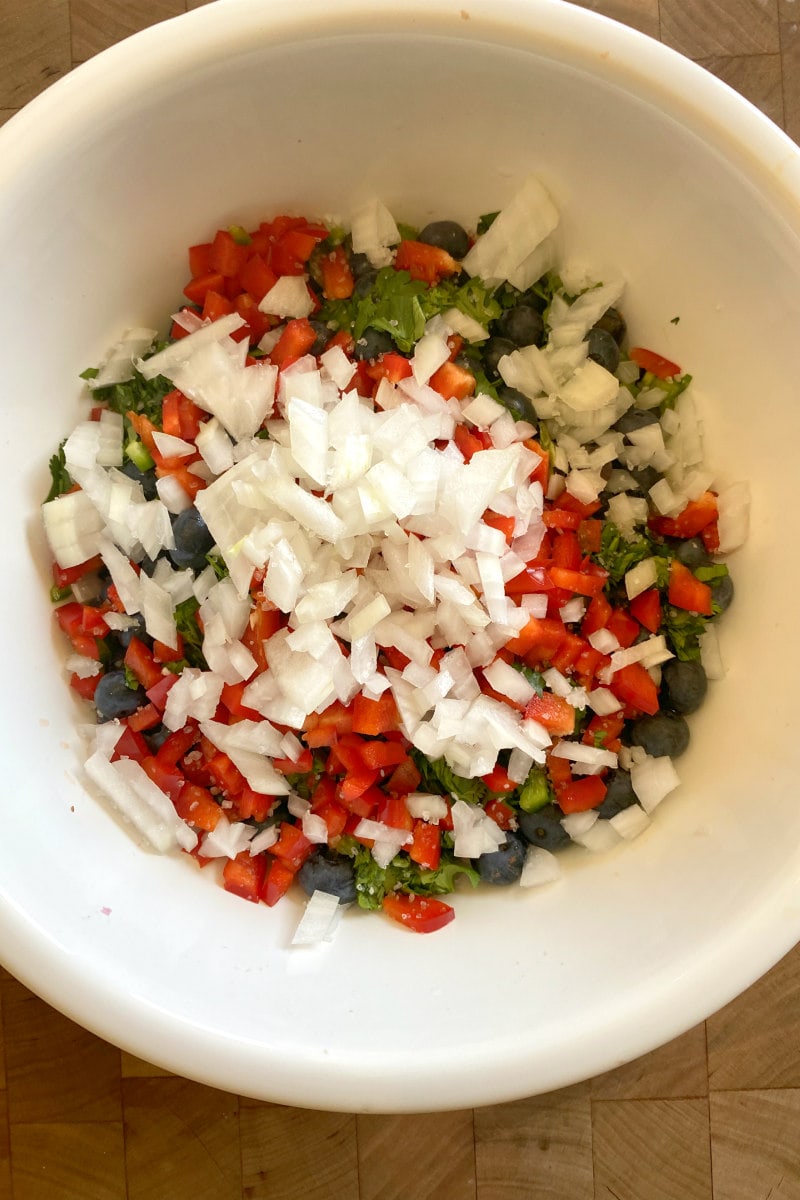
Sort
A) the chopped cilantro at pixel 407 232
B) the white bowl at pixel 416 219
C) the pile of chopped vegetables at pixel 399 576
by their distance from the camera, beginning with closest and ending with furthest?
1. the white bowl at pixel 416 219
2. the pile of chopped vegetables at pixel 399 576
3. the chopped cilantro at pixel 407 232

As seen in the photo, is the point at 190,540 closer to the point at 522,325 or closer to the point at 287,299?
the point at 287,299

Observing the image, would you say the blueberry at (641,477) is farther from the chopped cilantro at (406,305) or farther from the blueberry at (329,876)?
the blueberry at (329,876)

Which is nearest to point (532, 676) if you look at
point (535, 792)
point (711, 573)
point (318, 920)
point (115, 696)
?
point (535, 792)

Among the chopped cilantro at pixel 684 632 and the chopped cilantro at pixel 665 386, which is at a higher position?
the chopped cilantro at pixel 665 386

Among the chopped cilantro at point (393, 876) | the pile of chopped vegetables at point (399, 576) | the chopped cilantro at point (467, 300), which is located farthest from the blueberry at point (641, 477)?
the chopped cilantro at point (393, 876)

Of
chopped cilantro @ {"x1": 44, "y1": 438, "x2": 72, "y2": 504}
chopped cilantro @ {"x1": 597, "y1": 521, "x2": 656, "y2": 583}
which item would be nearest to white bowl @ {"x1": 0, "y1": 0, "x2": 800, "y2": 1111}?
chopped cilantro @ {"x1": 44, "y1": 438, "x2": 72, "y2": 504}

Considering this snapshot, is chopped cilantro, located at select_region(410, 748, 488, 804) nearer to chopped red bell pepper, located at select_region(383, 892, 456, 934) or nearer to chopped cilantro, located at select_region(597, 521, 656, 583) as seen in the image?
chopped red bell pepper, located at select_region(383, 892, 456, 934)
